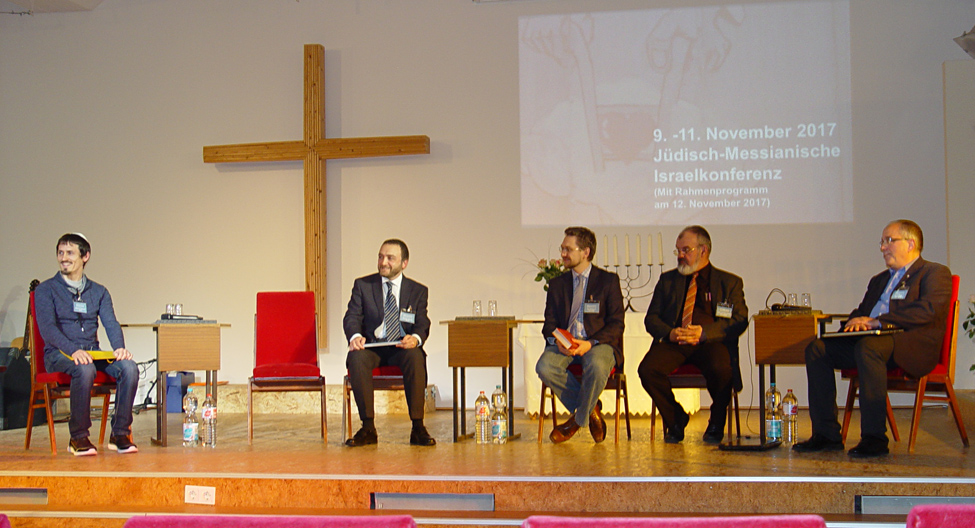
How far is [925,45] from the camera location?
234 inches

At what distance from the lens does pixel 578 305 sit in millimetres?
4457

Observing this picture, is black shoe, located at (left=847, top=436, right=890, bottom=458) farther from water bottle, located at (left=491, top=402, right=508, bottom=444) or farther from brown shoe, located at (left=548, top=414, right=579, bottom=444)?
water bottle, located at (left=491, top=402, right=508, bottom=444)

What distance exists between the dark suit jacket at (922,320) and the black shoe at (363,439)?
256 centimetres

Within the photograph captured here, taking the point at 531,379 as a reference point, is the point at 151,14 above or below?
above

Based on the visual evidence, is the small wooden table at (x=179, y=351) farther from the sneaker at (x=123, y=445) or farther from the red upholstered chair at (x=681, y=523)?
the red upholstered chair at (x=681, y=523)

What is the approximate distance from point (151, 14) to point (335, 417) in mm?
3857

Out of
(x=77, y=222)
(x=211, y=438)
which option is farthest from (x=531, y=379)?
(x=77, y=222)

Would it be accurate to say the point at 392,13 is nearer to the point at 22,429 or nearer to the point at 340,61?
the point at 340,61

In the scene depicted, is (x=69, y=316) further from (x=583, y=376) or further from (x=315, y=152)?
(x=583, y=376)

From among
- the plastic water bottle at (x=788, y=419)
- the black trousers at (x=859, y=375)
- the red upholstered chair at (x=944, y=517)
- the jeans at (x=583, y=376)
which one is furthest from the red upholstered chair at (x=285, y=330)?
the red upholstered chair at (x=944, y=517)

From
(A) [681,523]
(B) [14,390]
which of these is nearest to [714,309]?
(A) [681,523]

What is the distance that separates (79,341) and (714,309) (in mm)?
3393

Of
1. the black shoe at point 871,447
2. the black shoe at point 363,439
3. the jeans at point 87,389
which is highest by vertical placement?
the jeans at point 87,389

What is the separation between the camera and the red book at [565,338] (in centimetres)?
417
